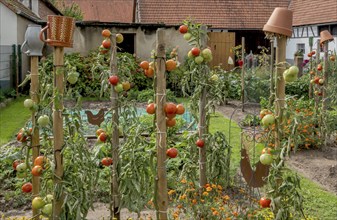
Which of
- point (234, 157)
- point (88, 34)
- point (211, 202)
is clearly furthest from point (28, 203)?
point (88, 34)

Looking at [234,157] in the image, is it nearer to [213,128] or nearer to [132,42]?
[213,128]

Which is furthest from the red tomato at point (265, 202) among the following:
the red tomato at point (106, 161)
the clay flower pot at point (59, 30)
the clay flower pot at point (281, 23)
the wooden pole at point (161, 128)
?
the clay flower pot at point (59, 30)

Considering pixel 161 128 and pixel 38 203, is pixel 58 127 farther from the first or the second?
pixel 161 128

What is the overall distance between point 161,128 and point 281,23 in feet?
3.48

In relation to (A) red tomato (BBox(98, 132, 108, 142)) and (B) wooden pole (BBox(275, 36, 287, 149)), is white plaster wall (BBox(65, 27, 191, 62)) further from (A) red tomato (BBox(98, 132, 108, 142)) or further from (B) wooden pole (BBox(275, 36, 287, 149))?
(B) wooden pole (BBox(275, 36, 287, 149))

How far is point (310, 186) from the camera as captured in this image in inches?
236

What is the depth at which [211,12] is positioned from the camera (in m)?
21.8

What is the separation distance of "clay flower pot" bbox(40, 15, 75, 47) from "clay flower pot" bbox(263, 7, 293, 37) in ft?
4.52

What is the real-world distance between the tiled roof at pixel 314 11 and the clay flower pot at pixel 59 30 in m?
16.4

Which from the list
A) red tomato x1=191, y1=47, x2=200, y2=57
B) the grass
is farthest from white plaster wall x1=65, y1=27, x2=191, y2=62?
red tomato x1=191, y1=47, x2=200, y2=57

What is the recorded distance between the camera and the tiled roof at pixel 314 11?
18737mm

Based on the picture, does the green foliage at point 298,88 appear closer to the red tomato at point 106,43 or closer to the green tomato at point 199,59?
the green tomato at point 199,59

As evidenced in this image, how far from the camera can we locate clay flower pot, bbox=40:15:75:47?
10.9 ft

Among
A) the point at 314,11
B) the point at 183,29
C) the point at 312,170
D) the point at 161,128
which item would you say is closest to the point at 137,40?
the point at 314,11
